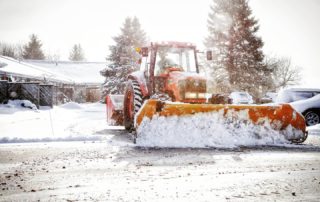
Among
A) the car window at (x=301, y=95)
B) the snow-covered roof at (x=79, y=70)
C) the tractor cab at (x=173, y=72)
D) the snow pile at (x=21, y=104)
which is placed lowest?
the snow pile at (x=21, y=104)

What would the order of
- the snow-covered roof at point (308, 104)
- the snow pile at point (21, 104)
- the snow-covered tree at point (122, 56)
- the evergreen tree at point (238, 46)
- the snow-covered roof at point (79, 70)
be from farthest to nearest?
the snow-covered roof at point (79, 70), the snow-covered tree at point (122, 56), the evergreen tree at point (238, 46), the snow pile at point (21, 104), the snow-covered roof at point (308, 104)

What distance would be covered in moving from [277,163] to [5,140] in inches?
236

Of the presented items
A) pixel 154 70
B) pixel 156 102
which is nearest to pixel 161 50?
pixel 154 70

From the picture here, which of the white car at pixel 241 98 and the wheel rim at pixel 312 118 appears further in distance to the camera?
the white car at pixel 241 98

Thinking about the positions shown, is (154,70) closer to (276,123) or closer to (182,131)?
(182,131)

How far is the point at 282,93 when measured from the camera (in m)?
13.0

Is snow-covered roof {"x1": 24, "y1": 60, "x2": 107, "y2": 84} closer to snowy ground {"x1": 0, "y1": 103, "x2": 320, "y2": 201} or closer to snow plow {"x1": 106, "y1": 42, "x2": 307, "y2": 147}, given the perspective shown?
snow plow {"x1": 106, "y1": 42, "x2": 307, "y2": 147}

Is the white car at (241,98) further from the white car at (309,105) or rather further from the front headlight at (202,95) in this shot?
the front headlight at (202,95)

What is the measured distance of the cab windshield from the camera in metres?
8.60

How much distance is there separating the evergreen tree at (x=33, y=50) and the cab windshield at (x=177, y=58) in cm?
6073

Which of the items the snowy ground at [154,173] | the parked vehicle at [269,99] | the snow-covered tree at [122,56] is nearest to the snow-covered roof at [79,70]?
the snow-covered tree at [122,56]

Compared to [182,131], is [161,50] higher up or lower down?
higher up

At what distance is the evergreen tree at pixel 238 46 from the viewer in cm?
2873

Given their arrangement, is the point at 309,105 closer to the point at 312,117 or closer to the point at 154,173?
the point at 312,117
